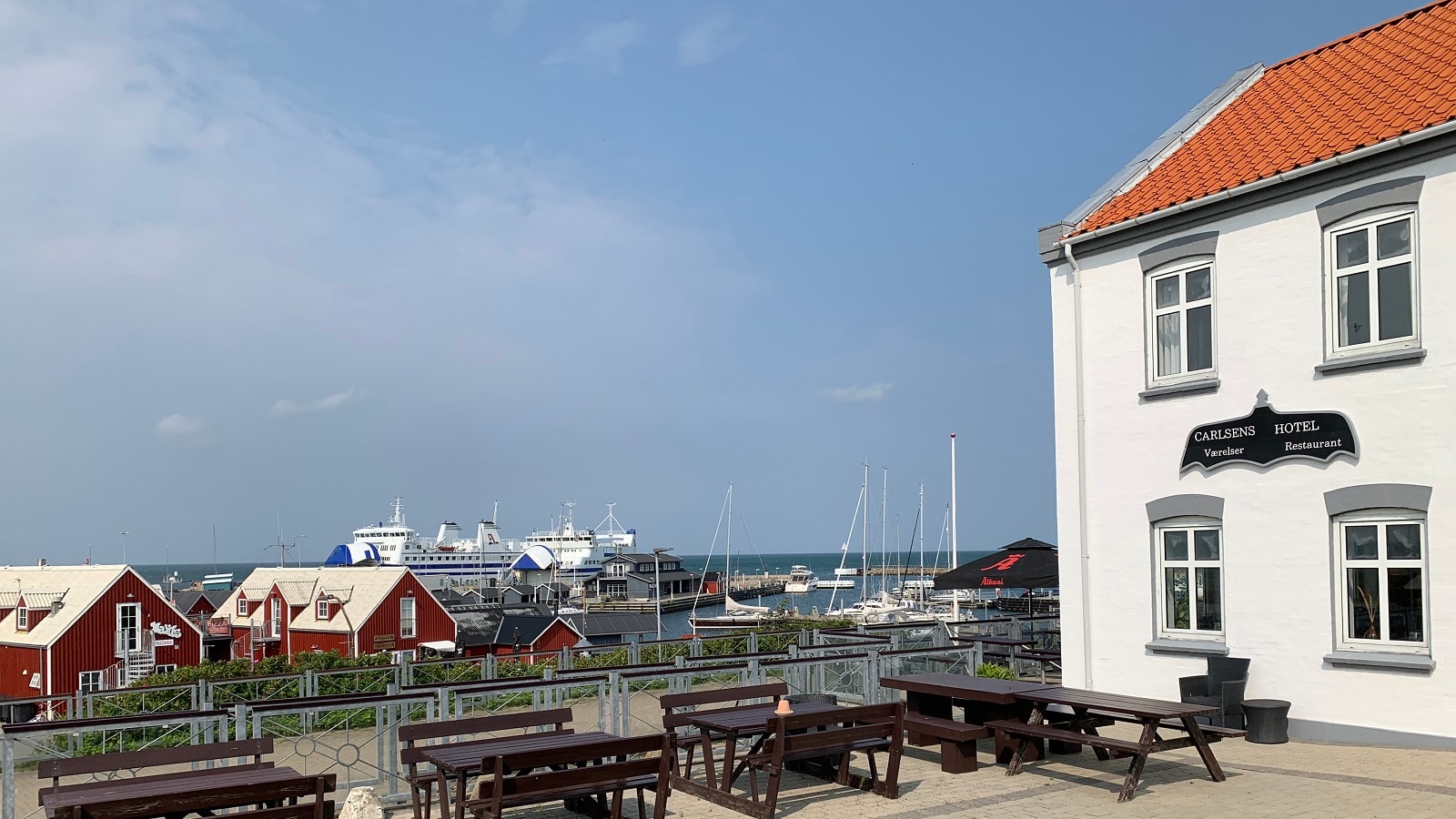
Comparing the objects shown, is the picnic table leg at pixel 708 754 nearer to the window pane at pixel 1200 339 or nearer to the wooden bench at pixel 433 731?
the wooden bench at pixel 433 731

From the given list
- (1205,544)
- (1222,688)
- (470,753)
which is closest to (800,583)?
(1205,544)

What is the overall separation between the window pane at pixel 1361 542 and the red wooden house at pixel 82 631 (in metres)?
38.9

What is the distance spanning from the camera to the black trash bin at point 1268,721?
13523mm

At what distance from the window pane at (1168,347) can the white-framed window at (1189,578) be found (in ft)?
6.51

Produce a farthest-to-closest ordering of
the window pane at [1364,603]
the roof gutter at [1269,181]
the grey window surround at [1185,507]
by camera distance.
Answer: the grey window surround at [1185,507], the window pane at [1364,603], the roof gutter at [1269,181]

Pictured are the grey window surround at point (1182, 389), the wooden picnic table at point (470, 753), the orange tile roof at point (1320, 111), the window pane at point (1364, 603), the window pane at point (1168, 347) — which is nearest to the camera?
the wooden picnic table at point (470, 753)

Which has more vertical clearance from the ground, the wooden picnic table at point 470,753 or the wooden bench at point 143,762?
the wooden bench at point 143,762

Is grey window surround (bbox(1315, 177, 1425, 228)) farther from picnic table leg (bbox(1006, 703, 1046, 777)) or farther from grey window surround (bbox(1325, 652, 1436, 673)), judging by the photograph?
picnic table leg (bbox(1006, 703, 1046, 777))

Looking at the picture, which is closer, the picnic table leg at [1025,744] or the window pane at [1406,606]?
the picnic table leg at [1025,744]

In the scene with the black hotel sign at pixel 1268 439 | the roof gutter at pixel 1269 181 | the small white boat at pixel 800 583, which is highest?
the roof gutter at pixel 1269 181

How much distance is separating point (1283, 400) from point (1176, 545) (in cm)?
242

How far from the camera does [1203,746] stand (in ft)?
35.4

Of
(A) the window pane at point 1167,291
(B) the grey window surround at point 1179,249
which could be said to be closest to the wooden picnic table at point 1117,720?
(A) the window pane at point 1167,291

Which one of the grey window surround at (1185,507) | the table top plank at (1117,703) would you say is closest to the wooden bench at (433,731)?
the table top plank at (1117,703)
